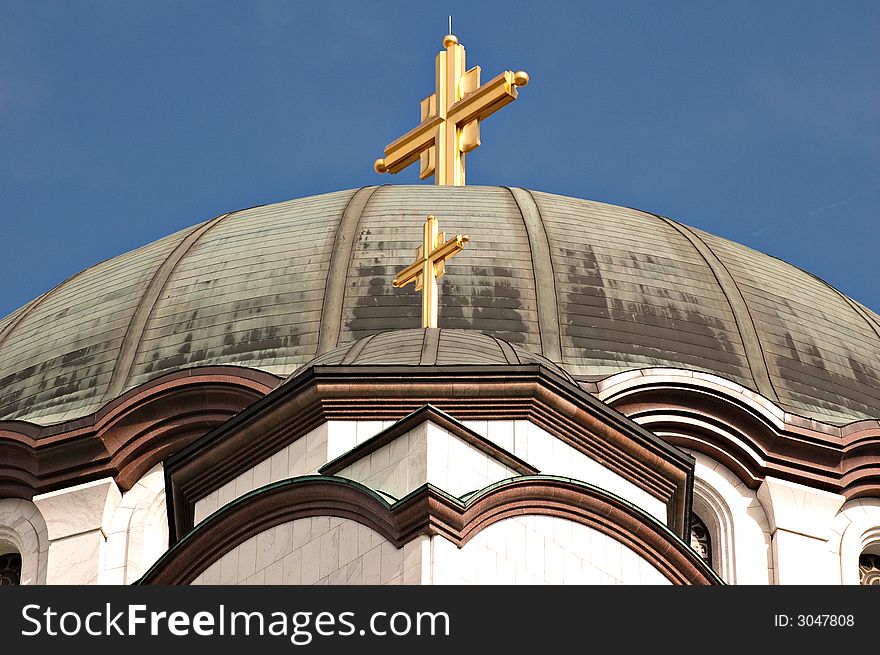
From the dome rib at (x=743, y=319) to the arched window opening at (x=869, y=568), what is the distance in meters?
1.70

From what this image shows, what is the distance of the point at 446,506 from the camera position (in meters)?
21.0

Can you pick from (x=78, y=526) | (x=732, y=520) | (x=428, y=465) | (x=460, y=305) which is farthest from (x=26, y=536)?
(x=428, y=465)

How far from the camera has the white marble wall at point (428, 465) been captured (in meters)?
21.6

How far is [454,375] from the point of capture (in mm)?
23000

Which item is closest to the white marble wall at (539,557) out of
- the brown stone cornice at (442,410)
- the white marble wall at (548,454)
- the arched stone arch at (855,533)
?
the white marble wall at (548,454)

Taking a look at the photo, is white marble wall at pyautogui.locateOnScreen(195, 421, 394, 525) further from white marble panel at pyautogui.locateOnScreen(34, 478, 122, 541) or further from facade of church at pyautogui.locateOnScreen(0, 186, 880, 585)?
white marble panel at pyautogui.locateOnScreen(34, 478, 122, 541)

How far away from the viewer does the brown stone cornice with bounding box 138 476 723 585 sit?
68.8 ft

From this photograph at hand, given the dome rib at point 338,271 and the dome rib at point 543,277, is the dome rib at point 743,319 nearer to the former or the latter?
the dome rib at point 543,277

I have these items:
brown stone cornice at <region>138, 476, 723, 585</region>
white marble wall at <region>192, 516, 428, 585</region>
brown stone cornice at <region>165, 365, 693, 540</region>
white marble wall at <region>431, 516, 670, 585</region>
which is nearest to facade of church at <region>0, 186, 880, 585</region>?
brown stone cornice at <region>165, 365, 693, 540</region>

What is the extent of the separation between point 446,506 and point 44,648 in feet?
12.1

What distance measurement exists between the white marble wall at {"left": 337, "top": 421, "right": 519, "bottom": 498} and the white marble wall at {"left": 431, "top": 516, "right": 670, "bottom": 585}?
47 cm

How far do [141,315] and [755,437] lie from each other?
18.8 feet

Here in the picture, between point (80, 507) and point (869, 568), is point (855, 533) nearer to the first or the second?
point (869, 568)

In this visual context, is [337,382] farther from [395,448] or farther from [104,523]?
[104,523]
